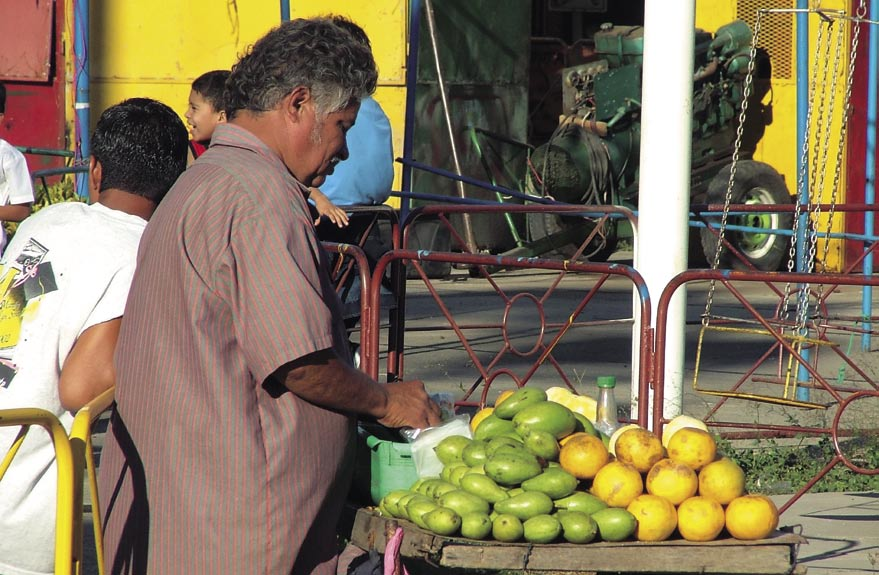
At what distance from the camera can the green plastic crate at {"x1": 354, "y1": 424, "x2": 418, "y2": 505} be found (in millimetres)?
3139

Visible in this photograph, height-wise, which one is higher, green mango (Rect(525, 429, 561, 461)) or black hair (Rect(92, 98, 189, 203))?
black hair (Rect(92, 98, 189, 203))

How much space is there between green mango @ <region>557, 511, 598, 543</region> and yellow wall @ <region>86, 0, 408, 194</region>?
9910 mm

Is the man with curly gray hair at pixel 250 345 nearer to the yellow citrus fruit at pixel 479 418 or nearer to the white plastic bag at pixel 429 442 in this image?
the white plastic bag at pixel 429 442

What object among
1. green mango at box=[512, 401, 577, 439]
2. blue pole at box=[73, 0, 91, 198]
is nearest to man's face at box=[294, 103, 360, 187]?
green mango at box=[512, 401, 577, 439]

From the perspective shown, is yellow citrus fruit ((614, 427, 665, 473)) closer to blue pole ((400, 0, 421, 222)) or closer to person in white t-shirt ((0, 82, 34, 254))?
person in white t-shirt ((0, 82, 34, 254))

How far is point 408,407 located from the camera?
2.89 m

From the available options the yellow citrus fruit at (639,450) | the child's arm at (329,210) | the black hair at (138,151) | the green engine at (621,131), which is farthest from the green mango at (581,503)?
the green engine at (621,131)

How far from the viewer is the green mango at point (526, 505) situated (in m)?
2.92

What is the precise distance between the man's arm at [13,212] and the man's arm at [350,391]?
11.7ft

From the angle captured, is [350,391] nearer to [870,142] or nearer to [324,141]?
[324,141]

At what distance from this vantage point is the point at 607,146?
12.9 meters

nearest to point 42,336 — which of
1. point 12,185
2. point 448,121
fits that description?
point 12,185

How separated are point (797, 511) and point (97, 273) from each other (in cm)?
370

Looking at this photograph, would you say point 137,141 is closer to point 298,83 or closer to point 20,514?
point 298,83
